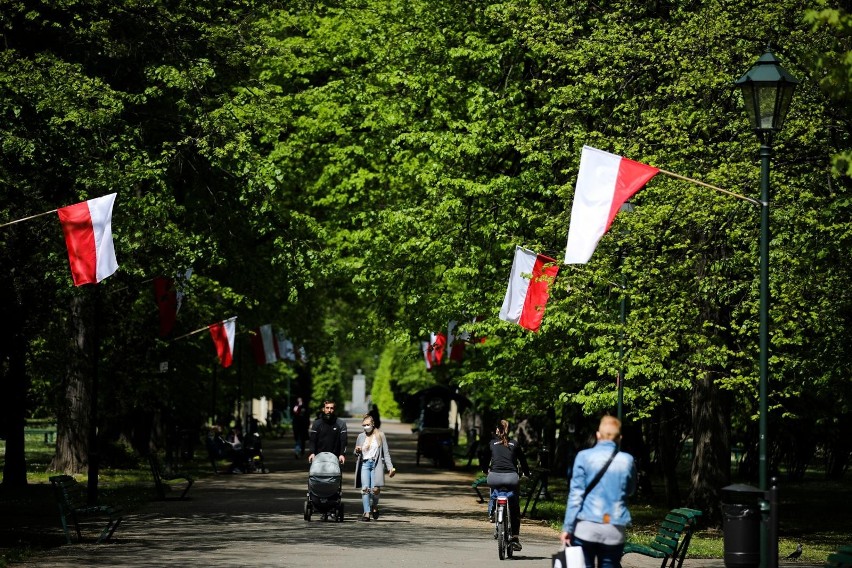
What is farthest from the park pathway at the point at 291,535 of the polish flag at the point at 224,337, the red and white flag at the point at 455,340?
the polish flag at the point at 224,337

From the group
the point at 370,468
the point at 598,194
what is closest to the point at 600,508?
the point at 598,194

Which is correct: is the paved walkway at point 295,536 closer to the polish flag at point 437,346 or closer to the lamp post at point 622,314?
the lamp post at point 622,314

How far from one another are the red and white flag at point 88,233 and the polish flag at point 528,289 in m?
7.50

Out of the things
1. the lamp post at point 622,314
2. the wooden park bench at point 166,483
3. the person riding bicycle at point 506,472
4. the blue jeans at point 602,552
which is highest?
the lamp post at point 622,314

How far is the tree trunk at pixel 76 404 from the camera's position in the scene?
103 ft

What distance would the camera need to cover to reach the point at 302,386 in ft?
343

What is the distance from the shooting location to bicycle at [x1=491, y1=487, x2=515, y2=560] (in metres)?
17.5

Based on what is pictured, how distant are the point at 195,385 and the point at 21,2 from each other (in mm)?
21811

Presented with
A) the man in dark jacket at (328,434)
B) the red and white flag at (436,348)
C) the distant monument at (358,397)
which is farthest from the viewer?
the distant monument at (358,397)

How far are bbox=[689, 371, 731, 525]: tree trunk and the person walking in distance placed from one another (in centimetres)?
528

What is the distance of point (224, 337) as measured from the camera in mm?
37969

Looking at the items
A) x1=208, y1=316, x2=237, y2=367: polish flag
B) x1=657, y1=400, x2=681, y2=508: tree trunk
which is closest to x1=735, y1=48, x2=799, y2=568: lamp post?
x1=657, y1=400, x2=681, y2=508: tree trunk

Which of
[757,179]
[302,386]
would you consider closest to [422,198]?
[757,179]

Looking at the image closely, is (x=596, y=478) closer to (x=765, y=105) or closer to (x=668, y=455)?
(x=765, y=105)
